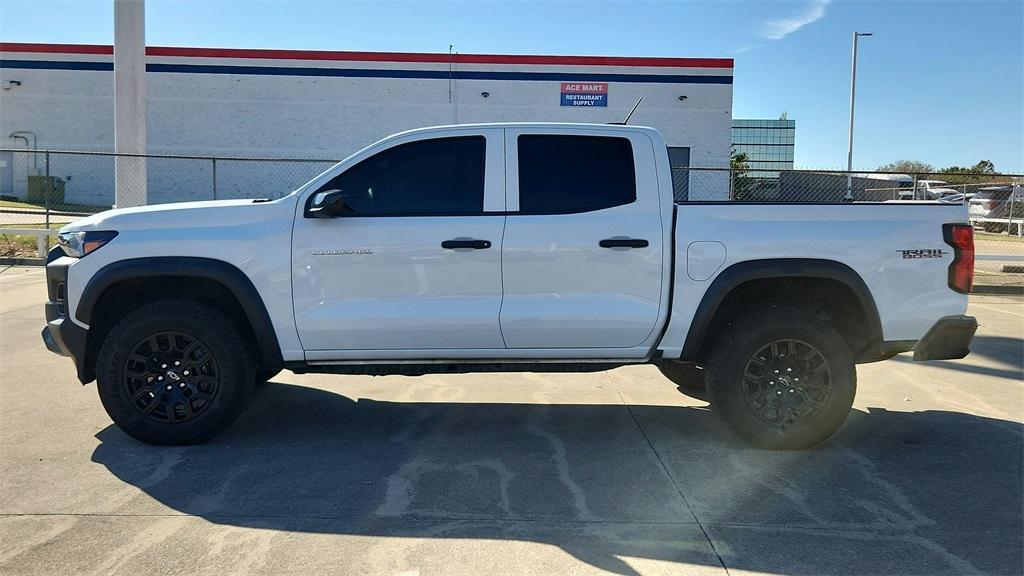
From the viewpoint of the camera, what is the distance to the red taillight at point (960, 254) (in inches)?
182

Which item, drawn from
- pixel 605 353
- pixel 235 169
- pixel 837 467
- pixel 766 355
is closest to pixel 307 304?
pixel 605 353

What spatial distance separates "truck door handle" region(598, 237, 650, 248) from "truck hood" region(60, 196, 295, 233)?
2.04m

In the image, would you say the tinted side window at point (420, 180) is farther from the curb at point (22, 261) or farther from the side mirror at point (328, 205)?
the curb at point (22, 261)

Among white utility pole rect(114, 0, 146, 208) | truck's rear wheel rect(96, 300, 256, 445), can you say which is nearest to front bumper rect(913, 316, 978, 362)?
truck's rear wheel rect(96, 300, 256, 445)

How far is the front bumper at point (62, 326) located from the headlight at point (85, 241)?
0.12 meters

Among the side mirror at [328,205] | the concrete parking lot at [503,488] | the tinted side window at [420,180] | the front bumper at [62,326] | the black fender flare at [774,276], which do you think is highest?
the tinted side window at [420,180]

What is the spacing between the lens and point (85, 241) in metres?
4.55

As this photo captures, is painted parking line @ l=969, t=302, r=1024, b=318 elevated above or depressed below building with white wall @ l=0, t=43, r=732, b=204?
below

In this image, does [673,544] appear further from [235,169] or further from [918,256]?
[235,169]

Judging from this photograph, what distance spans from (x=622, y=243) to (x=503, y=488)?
5.59ft

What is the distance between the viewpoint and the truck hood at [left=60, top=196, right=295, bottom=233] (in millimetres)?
4555

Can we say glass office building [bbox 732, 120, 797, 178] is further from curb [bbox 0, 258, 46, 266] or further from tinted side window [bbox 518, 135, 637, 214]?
tinted side window [bbox 518, 135, 637, 214]

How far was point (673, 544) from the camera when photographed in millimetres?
3416

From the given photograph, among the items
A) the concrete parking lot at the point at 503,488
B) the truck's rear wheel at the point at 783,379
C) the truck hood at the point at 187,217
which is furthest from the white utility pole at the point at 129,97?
the truck's rear wheel at the point at 783,379
